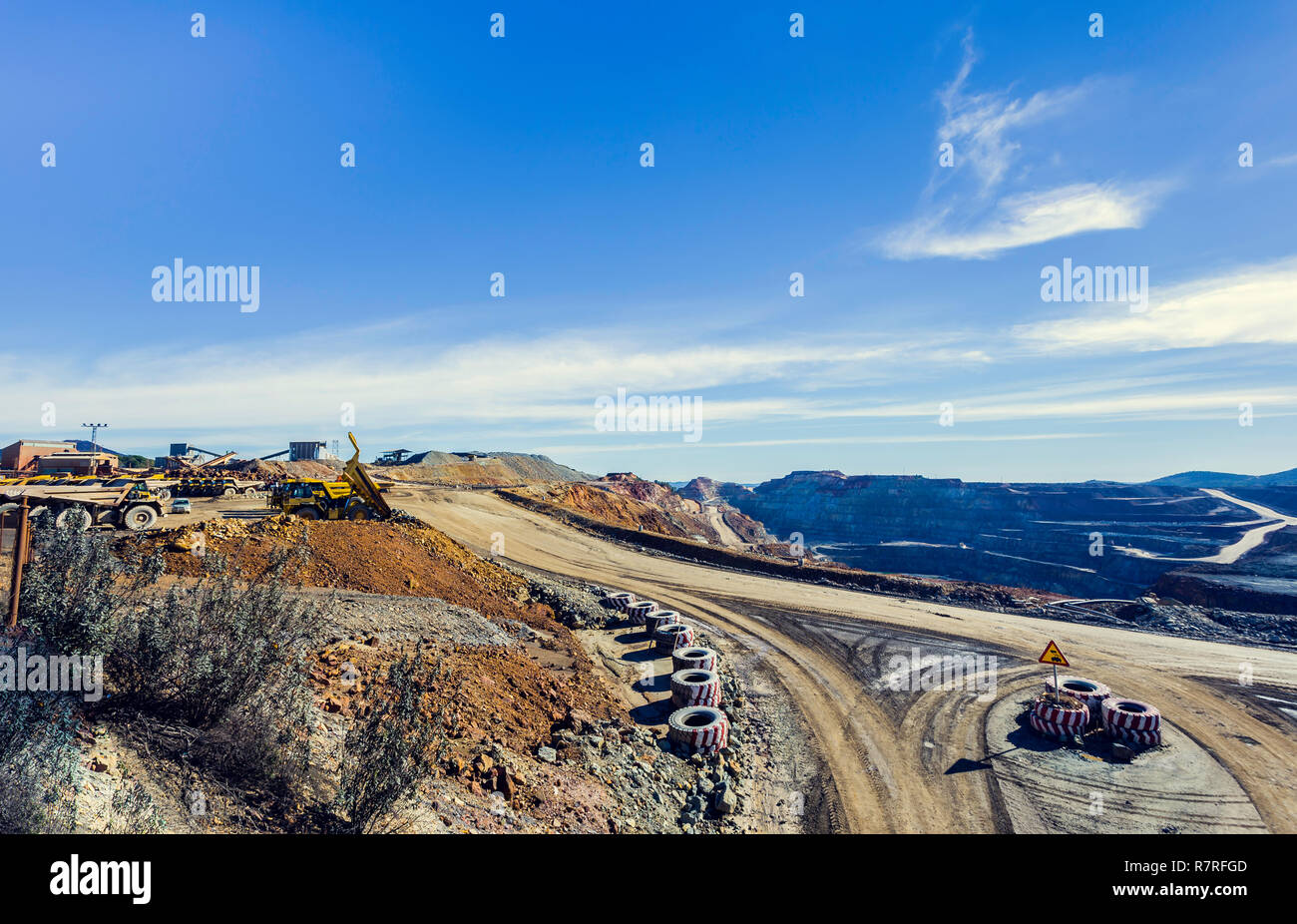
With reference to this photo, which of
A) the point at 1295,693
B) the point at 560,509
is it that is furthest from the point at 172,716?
the point at 560,509

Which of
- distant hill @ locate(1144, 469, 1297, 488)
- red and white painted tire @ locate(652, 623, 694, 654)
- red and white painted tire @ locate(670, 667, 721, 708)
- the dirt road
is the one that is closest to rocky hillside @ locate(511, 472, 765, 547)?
the dirt road

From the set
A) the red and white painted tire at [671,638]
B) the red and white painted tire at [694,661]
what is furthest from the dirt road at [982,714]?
the red and white painted tire at [694,661]

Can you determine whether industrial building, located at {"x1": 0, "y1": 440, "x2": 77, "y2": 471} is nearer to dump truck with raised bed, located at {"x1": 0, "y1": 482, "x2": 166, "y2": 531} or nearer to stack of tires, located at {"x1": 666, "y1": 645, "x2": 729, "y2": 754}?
dump truck with raised bed, located at {"x1": 0, "y1": 482, "x2": 166, "y2": 531}

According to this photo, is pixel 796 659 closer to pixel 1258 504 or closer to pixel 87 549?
pixel 87 549

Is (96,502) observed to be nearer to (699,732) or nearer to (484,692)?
(484,692)

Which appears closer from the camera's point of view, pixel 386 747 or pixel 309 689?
pixel 386 747
